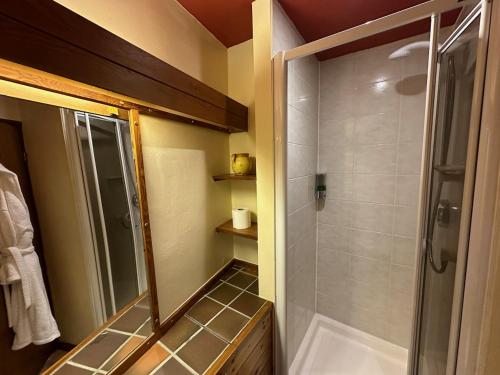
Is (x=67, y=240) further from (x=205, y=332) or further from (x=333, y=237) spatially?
(x=333, y=237)

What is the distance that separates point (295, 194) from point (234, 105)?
64 cm

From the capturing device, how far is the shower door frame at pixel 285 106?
0.64 m

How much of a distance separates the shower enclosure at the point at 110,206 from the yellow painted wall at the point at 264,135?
0.58 metres

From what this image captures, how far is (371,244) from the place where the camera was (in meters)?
1.48

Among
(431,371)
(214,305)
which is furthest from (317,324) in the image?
(214,305)

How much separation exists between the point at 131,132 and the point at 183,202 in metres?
0.43

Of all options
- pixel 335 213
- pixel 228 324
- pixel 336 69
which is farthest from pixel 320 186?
pixel 228 324

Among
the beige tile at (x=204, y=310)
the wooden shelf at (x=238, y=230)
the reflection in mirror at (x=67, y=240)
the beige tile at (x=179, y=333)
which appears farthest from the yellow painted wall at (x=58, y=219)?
→ the wooden shelf at (x=238, y=230)

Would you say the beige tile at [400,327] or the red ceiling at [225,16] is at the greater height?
the red ceiling at [225,16]

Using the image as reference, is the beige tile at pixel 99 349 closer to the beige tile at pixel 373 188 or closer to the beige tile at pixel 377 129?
the beige tile at pixel 373 188

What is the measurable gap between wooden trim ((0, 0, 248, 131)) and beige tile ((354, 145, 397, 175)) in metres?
1.26

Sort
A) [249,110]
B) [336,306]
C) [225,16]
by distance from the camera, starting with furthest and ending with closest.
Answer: [336,306], [249,110], [225,16]

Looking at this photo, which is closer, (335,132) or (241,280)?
(241,280)

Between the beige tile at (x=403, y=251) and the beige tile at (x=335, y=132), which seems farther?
the beige tile at (x=335, y=132)
